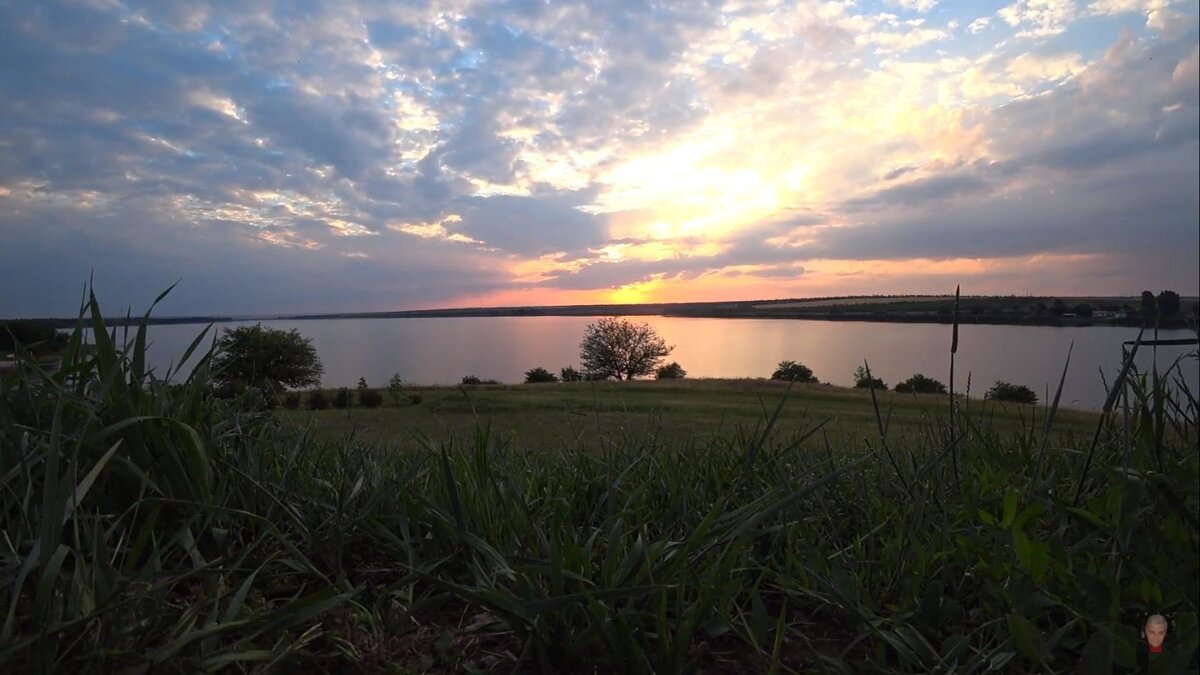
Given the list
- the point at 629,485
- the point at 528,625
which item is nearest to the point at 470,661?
the point at 528,625

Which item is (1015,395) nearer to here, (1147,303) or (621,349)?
(1147,303)

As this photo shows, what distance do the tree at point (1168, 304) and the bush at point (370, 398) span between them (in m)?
19.8

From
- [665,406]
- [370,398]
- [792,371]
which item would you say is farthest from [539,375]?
[792,371]

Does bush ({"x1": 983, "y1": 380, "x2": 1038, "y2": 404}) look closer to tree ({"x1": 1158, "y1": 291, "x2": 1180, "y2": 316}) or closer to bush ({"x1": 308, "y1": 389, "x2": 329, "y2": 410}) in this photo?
tree ({"x1": 1158, "y1": 291, "x2": 1180, "y2": 316})

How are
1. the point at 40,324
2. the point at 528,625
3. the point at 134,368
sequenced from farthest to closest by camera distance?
the point at 40,324
the point at 134,368
the point at 528,625

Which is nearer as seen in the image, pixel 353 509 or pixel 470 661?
pixel 470 661

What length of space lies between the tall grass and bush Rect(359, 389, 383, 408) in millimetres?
18661

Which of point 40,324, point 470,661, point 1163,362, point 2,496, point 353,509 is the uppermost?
point 40,324

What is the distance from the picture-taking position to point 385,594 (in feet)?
5.35

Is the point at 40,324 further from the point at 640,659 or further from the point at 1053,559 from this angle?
the point at 1053,559

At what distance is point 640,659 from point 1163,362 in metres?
1.88

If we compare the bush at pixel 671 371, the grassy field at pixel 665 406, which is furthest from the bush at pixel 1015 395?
the bush at pixel 671 371

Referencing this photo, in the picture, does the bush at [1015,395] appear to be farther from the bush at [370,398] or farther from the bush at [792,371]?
the bush at [370,398]

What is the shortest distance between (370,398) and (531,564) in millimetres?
20939
